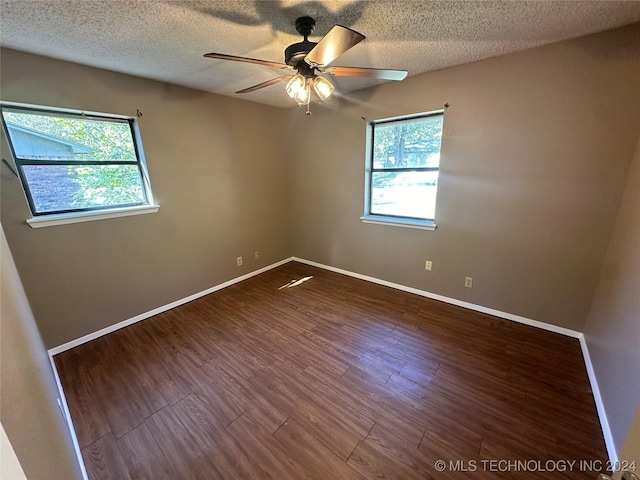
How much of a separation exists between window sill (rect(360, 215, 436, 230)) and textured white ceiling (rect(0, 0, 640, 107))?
1.58 m

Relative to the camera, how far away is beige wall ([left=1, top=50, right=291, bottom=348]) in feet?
6.67

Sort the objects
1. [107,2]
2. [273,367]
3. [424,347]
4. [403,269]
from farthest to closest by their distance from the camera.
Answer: [403,269] → [424,347] → [273,367] → [107,2]

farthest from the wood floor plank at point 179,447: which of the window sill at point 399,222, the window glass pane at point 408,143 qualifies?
the window glass pane at point 408,143

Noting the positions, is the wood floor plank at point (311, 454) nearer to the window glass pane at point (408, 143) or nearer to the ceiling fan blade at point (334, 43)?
the ceiling fan blade at point (334, 43)

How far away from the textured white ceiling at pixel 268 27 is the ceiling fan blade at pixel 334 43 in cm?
41

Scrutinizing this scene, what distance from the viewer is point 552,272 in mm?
2283

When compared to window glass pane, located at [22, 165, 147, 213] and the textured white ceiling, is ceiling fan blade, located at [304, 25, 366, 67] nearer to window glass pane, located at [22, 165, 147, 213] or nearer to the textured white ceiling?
the textured white ceiling

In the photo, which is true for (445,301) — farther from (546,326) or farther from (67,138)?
(67,138)

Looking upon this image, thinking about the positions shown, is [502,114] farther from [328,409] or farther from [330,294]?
[328,409]

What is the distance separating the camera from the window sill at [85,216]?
205 centimetres

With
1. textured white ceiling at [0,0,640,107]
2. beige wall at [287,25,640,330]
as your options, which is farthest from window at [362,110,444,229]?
textured white ceiling at [0,0,640,107]

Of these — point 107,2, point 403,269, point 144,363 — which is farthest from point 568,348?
point 107,2

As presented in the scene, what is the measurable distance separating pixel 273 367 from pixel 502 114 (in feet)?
9.73

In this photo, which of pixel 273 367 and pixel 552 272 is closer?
pixel 273 367
